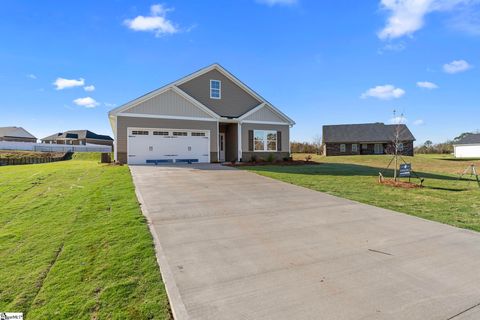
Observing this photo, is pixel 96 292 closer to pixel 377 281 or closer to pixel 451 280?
pixel 377 281

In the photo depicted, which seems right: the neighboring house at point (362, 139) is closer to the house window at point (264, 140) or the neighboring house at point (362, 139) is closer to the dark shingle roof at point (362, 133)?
the dark shingle roof at point (362, 133)

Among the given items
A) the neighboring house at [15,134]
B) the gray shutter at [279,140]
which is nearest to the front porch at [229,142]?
the gray shutter at [279,140]

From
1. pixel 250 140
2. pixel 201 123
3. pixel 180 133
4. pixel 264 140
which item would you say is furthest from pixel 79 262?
pixel 264 140

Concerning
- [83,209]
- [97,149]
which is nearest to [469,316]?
[83,209]

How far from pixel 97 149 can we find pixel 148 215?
49.4 metres

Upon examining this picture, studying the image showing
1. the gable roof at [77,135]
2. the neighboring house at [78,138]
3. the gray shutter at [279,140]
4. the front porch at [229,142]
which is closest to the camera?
the front porch at [229,142]

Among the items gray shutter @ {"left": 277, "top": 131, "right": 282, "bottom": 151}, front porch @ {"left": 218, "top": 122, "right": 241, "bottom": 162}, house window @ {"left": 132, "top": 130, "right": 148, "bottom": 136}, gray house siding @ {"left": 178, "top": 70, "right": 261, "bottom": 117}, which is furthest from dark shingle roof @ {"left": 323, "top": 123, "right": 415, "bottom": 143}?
house window @ {"left": 132, "top": 130, "right": 148, "bottom": 136}

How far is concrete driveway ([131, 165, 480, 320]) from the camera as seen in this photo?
295 centimetres

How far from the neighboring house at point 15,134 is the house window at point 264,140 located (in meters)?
69.8

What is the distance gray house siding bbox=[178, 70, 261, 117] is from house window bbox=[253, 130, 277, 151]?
90.0 inches

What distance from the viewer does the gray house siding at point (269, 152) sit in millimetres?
20766

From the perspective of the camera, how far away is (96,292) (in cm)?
312

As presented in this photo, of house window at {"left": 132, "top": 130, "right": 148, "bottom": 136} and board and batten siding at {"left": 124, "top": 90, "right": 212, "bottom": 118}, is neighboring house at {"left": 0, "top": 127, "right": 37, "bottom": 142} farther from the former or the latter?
board and batten siding at {"left": 124, "top": 90, "right": 212, "bottom": 118}

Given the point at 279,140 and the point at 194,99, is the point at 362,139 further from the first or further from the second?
the point at 194,99
